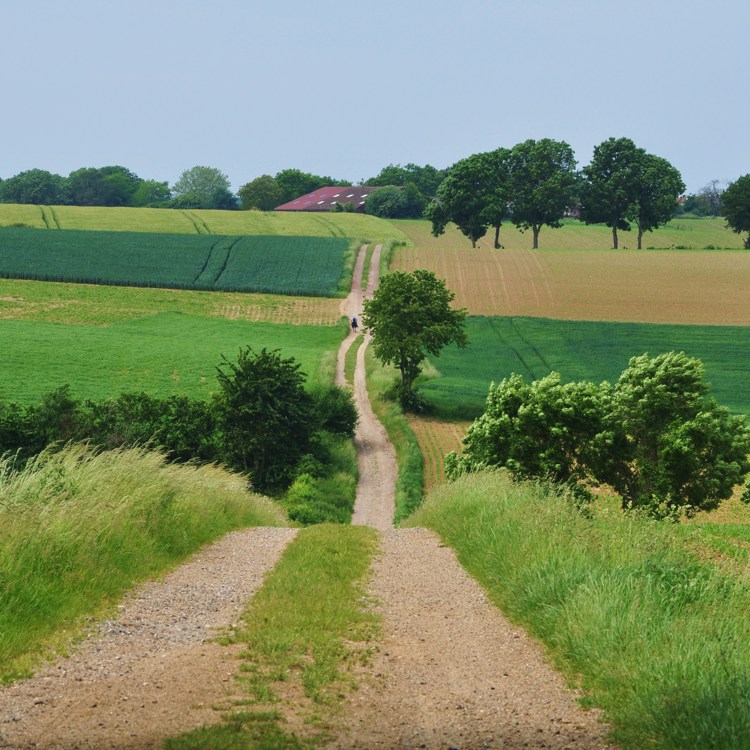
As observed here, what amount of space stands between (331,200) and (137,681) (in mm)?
186754

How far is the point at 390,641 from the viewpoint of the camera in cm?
985

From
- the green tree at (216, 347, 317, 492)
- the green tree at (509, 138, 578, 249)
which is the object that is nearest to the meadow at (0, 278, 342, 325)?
the green tree at (216, 347, 317, 492)

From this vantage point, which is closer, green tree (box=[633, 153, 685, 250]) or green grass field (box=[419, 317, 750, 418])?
green grass field (box=[419, 317, 750, 418])

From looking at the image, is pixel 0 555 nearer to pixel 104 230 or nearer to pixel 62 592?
pixel 62 592

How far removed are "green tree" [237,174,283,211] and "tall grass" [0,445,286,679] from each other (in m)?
181

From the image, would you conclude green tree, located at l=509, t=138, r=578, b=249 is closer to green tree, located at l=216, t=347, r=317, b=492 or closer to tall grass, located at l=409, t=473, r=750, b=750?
green tree, located at l=216, t=347, r=317, b=492

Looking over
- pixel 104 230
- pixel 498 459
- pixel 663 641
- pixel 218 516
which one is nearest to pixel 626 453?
pixel 498 459

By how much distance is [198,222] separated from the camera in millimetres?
145875

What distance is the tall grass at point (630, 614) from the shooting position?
7145mm

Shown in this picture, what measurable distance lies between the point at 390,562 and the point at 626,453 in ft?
70.7

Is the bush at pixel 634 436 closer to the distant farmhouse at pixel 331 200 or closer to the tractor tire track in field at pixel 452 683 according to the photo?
the tractor tire track in field at pixel 452 683

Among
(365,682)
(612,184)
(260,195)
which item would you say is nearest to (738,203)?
(612,184)

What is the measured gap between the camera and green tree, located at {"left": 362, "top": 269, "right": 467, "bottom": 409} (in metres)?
66.2

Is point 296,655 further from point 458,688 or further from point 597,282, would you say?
point 597,282
